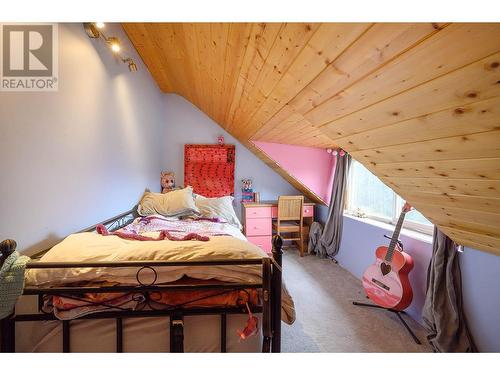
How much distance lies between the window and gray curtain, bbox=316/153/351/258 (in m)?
0.14

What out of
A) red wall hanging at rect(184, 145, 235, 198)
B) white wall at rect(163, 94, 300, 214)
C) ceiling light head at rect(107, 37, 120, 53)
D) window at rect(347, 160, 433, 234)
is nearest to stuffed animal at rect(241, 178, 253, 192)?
white wall at rect(163, 94, 300, 214)

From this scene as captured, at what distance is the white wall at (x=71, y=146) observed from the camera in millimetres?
1160

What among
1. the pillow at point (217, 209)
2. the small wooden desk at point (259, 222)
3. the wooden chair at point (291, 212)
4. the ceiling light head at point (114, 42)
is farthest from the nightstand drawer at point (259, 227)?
the ceiling light head at point (114, 42)

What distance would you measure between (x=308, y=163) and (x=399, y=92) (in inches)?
108

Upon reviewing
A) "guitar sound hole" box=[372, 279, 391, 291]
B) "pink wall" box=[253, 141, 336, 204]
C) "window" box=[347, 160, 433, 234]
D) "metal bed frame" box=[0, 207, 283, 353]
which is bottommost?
"guitar sound hole" box=[372, 279, 391, 291]

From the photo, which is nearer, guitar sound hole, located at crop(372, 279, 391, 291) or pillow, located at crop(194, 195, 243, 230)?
guitar sound hole, located at crop(372, 279, 391, 291)

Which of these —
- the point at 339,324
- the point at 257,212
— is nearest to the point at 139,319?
the point at 339,324

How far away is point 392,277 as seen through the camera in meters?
1.93

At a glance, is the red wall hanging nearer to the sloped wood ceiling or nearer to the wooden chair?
the wooden chair

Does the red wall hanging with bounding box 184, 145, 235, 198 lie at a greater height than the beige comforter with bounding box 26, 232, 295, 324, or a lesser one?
greater

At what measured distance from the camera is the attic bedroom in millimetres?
853

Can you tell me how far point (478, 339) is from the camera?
1.53 m

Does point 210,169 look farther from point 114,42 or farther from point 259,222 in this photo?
point 114,42
